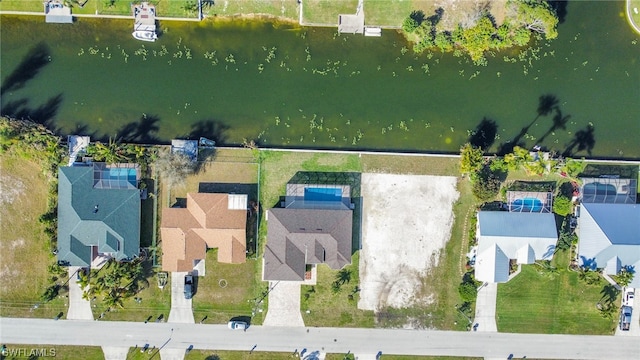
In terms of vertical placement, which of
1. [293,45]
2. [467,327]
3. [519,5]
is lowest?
[467,327]

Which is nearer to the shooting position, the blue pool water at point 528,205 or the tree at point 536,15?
the tree at point 536,15

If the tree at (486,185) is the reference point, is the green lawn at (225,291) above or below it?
below

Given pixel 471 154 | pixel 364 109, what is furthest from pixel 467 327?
pixel 364 109

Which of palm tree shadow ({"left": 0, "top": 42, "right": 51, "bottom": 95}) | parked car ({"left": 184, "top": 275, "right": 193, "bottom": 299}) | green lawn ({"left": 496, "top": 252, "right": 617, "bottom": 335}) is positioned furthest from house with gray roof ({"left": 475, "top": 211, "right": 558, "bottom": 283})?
palm tree shadow ({"left": 0, "top": 42, "right": 51, "bottom": 95})

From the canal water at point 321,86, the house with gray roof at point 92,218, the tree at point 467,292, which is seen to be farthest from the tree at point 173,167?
the tree at point 467,292

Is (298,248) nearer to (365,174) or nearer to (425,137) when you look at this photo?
(365,174)

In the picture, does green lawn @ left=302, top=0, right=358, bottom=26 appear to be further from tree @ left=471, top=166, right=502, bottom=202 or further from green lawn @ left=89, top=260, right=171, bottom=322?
green lawn @ left=89, top=260, right=171, bottom=322

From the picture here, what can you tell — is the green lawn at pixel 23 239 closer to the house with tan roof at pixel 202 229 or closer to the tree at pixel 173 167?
the tree at pixel 173 167
